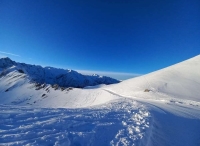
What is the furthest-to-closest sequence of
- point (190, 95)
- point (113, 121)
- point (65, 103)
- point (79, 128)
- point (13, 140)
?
point (65, 103) < point (190, 95) < point (113, 121) < point (79, 128) < point (13, 140)

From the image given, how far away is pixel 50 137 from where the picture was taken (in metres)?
5.13

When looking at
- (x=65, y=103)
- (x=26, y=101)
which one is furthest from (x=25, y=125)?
(x=26, y=101)

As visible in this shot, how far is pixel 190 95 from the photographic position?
78.7 feet

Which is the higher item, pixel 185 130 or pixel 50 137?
pixel 185 130

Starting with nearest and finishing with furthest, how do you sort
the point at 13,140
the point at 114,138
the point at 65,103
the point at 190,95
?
the point at 13,140
the point at 114,138
the point at 190,95
the point at 65,103

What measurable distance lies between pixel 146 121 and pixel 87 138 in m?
3.87

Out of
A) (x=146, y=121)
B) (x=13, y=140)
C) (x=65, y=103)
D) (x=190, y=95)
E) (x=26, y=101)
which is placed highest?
(x=190, y=95)

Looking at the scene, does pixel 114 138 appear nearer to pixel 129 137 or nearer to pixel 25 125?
A: pixel 129 137

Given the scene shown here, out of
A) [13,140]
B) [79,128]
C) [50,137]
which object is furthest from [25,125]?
[79,128]

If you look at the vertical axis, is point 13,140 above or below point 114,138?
below

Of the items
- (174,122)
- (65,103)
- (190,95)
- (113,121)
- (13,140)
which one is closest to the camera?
(13,140)

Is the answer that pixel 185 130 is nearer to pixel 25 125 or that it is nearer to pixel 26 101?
pixel 25 125

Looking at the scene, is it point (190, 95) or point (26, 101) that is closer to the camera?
point (190, 95)

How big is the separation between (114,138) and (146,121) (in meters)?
2.82
